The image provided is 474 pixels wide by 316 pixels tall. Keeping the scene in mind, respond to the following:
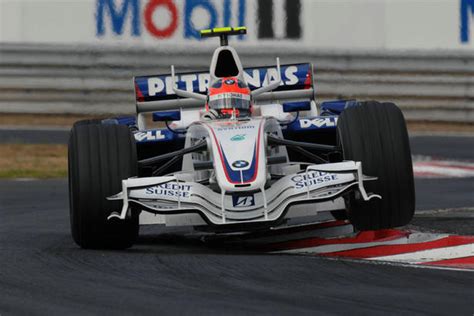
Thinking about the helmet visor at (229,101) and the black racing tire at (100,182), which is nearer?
the black racing tire at (100,182)

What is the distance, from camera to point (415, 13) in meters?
18.7

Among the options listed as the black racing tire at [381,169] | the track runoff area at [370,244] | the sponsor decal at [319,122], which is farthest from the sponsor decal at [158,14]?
the black racing tire at [381,169]

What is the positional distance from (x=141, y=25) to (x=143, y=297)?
1273cm

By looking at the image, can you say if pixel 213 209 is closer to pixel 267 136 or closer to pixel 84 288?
pixel 267 136

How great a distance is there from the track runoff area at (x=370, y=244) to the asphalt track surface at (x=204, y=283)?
280 mm

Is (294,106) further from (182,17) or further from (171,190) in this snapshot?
(182,17)

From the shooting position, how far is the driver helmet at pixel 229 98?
376 inches

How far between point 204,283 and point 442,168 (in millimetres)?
8546

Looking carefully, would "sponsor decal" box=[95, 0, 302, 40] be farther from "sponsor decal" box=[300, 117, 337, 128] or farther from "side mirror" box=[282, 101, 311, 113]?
"sponsor decal" box=[300, 117, 337, 128]

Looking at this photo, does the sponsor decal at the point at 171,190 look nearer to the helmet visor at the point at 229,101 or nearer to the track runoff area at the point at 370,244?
the track runoff area at the point at 370,244

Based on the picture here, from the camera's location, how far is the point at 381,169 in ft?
27.9

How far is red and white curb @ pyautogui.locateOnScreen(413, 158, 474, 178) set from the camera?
14516mm

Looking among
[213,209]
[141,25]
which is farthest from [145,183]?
[141,25]

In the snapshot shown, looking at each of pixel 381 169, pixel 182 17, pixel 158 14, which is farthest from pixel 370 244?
pixel 158 14
